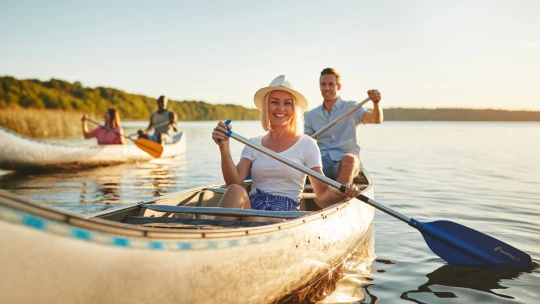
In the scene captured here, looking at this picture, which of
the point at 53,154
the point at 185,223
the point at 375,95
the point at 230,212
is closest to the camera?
the point at 185,223

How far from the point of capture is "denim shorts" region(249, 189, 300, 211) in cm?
404

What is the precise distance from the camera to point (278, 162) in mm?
4133

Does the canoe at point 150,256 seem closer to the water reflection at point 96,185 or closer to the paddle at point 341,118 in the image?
the paddle at point 341,118

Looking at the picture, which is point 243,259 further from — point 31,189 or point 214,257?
point 31,189

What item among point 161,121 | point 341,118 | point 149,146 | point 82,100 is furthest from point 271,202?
point 82,100

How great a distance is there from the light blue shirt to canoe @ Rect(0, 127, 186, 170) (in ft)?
24.0

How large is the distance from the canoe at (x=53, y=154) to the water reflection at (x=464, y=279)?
9.57 meters

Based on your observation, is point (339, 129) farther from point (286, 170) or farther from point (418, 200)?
point (286, 170)

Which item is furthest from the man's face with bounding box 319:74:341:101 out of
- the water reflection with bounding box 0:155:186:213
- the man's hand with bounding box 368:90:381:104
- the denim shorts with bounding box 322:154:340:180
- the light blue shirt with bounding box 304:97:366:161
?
the water reflection with bounding box 0:155:186:213

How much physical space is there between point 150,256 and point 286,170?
2.07 meters

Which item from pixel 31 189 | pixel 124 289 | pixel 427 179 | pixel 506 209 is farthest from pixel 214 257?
pixel 427 179

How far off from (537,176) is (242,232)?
37.8ft

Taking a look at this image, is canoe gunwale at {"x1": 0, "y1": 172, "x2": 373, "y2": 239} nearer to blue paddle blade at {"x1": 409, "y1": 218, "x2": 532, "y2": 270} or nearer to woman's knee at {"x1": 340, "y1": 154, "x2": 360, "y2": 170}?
blue paddle blade at {"x1": 409, "y1": 218, "x2": 532, "y2": 270}

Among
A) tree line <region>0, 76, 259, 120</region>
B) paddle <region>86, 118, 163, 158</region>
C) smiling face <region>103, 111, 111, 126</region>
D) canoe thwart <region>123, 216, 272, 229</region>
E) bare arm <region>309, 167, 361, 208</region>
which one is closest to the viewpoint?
canoe thwart <region>123, 216, 272, 229</region>
